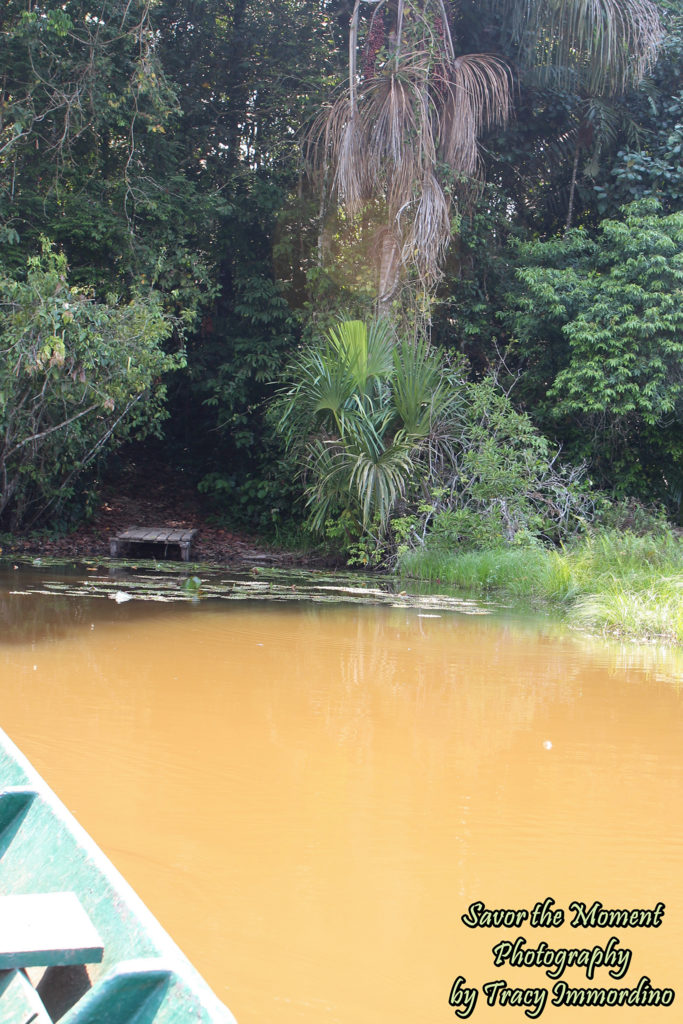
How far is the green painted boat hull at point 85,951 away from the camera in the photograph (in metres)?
1.35

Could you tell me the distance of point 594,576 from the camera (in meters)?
7.90

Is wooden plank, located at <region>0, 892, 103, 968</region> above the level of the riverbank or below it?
above

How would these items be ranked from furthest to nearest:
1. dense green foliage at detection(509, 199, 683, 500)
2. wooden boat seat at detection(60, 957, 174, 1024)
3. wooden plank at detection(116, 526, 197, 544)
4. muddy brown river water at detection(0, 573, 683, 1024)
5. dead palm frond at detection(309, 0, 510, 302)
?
dense green foliage at detection(509, 199, 683, 500) < wooden plank at detection(116, 526, 197, 544) < dead palm frond at detection(309, 0, 510, 302) < muddy brown river water at detection(0, 573, 683, 1024) < wooden boat seat at detection(60, 957, 174, 1024)

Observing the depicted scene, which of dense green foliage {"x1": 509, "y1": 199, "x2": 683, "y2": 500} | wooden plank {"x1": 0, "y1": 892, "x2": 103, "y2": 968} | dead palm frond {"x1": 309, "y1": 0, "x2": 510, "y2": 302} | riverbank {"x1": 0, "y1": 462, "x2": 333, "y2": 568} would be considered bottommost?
riverbank {"x1": 0, "y1": 462, "x2": 333, "y2": 568}

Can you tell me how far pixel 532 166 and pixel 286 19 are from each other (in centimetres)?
403

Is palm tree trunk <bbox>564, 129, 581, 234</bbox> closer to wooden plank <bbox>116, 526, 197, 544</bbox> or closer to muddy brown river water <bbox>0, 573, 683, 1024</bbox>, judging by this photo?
wooden plank <bbox>116, 526, 197, 544</bbox>

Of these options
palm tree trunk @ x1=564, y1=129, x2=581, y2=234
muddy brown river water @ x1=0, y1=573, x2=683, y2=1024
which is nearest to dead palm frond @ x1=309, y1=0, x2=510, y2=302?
palm tree trunk @ x1=564, y1=129, x2=581, y2=234

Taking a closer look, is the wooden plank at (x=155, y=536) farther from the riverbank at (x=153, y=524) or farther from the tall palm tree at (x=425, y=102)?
the tall palm tree at (x=425, y=102)

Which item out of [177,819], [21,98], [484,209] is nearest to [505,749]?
[177,819]

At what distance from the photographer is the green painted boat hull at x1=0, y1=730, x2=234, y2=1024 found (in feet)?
4.43

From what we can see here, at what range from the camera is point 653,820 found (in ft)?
9.93

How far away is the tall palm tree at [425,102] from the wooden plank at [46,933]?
373 inches

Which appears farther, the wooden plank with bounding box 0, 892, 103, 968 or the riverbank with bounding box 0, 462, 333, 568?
the riverbank with bounding box 0, 462, 333, 568

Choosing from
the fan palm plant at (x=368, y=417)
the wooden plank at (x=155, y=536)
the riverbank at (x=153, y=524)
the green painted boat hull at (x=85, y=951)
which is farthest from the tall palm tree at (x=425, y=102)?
the green painted boat hull at (x=85, y=951)
